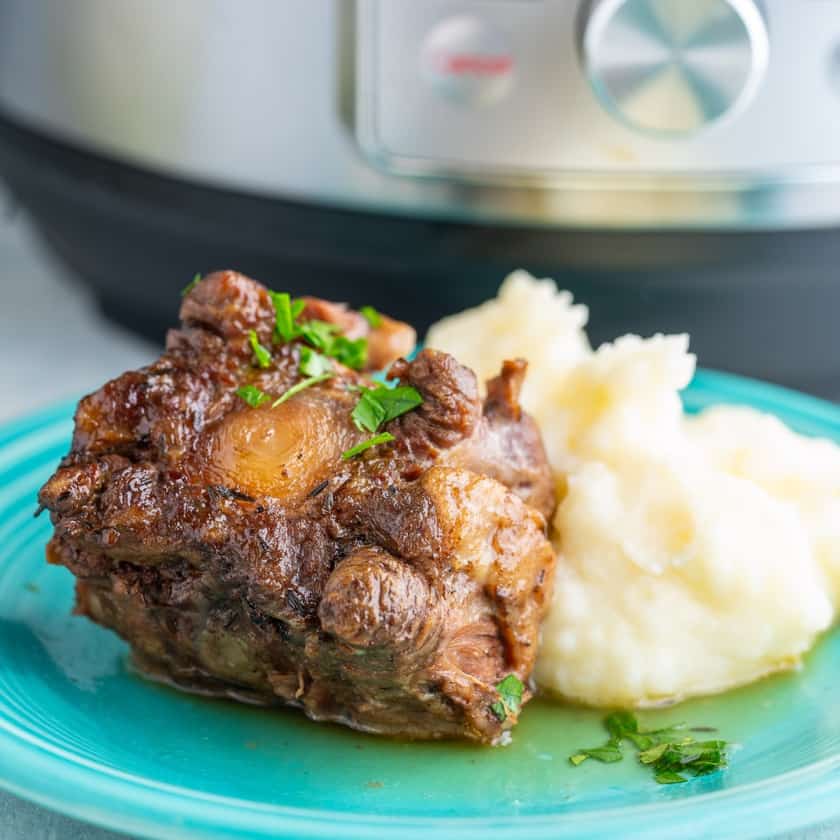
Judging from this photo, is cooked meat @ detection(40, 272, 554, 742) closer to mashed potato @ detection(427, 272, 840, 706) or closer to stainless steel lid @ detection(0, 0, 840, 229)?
mashed potato @ detection(427, 272, 840, 706)

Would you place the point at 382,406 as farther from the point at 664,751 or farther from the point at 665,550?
the point at 664,751

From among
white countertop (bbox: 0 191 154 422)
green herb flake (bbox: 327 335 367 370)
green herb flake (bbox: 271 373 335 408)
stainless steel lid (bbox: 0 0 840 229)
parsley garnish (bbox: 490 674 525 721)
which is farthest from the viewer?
white countertop (bbox: 0 191 154 422)

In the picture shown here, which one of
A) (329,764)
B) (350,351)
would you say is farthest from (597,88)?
(329,764)

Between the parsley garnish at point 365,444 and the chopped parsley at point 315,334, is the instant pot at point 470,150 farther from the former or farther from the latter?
the parsley garnish at point 365,444

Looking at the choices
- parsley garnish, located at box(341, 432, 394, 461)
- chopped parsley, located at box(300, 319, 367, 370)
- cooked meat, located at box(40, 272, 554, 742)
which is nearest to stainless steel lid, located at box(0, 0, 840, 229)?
→ chopped parsley, located at box(300, 319, 367, 370)

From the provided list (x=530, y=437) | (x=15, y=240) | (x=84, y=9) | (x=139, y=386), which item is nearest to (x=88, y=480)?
(x=139, y=386)

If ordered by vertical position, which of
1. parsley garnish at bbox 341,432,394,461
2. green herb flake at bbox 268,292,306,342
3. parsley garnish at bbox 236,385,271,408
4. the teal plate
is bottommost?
the teal plate

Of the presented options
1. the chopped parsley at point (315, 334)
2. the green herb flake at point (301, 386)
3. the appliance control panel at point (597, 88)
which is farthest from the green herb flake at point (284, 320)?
the appliance control panel at point (597, 88)
